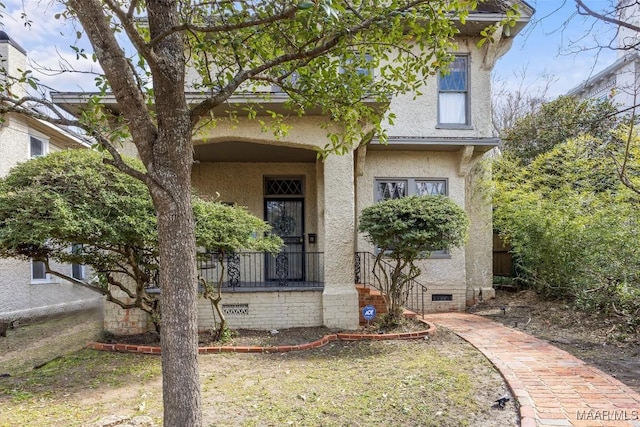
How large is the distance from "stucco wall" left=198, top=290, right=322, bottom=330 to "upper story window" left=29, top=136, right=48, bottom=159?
287 inches

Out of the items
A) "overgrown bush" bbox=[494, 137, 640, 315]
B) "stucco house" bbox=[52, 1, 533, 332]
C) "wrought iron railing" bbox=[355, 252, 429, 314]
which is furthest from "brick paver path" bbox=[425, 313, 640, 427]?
"stucco house" bbox=[52, 1, 533, 332]

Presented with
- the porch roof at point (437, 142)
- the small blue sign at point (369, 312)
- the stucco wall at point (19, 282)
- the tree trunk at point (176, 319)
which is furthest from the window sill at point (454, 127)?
the stucco wall at point (19, 282)

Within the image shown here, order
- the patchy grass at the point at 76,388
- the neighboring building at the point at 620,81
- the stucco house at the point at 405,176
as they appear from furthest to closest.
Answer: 1. the stucco house at the point at 405,176
2. the neighboring building at the point at 620,81
3. the patchy grass at the point at 76,388

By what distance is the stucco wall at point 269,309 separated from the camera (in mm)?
7449

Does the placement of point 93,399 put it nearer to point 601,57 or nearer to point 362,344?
point 362,344

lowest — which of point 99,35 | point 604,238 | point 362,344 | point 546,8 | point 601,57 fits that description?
point 362,344

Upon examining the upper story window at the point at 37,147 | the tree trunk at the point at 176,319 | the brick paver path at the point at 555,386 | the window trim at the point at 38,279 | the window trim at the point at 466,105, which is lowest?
the brick paver path at the point at 555,386

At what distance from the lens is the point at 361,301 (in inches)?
309

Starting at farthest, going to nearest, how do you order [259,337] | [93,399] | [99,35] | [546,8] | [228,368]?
1. [259,337]
2. [228,368]
3. [93,399]
4. [546,8]
5. [99,35]

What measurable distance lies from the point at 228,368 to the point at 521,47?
17.3 feet

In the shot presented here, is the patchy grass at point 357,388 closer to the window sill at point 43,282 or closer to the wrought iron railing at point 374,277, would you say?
the wrought iron railing at point 374,277

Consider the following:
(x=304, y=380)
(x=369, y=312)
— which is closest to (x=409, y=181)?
(x=369, y=312)

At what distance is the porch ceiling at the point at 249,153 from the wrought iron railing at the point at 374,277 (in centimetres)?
271

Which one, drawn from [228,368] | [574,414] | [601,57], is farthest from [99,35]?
[574,414]
